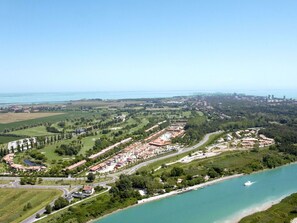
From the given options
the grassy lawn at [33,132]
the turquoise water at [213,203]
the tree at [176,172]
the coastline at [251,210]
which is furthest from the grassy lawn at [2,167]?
the coastline at [251,210]

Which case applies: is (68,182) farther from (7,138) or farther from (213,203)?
(7,138)

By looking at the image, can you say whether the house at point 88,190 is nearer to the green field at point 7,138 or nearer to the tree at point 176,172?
A: the tree at point 176,172

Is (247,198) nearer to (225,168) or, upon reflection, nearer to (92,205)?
(225,168)

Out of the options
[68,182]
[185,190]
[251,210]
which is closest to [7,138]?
[68,182]

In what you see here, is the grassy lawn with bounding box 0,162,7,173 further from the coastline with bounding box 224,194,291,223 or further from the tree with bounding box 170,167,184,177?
the coastline with bounding box 224,194,291,223

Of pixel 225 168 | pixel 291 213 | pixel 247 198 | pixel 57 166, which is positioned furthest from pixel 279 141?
pixel 57 166

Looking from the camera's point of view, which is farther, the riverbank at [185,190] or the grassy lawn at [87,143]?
the grassy lawn at [87,143]
